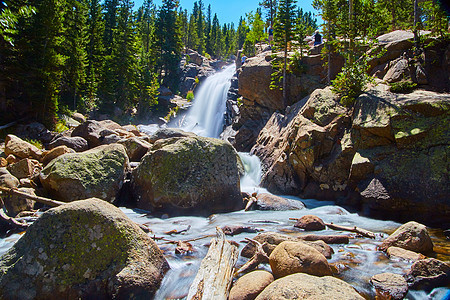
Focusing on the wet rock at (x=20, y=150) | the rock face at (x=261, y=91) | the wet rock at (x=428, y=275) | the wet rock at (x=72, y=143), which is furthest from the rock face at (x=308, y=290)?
the rock face at (x=261, y=91)

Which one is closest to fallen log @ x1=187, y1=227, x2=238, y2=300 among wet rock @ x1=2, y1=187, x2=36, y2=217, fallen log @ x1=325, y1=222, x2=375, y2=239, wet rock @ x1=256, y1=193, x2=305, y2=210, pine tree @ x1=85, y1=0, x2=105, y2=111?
fallen log @ x1=325, y1=222, x2=375, y2=239

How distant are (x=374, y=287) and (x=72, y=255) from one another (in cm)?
518

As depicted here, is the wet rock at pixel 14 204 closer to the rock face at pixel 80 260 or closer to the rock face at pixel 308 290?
the rock face at pixel 80 260

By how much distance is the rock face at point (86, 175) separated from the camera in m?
8.92

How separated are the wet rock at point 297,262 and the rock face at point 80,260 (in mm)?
2165

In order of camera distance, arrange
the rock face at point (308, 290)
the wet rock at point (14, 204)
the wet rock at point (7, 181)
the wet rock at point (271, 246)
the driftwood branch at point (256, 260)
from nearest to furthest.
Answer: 1. the rock face at point (308, 290)
2. the driftwood branch at point (256, 260)
3. the wet rock at point (271, 246)
4. the wet rock at point (14, 204)
5. the wet rock at point (7, 181)

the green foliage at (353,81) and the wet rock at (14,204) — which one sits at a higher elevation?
the green foliage at (353,81)

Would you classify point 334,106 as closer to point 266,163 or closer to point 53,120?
point 266,163

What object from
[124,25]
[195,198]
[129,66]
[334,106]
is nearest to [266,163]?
[334,106]

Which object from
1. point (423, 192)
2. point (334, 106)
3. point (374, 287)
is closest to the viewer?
point (374, 287)

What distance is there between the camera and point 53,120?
21.0 m

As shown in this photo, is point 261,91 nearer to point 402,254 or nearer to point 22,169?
point 22,169

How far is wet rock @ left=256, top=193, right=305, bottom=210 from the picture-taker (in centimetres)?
1145

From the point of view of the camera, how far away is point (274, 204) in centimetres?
1157
